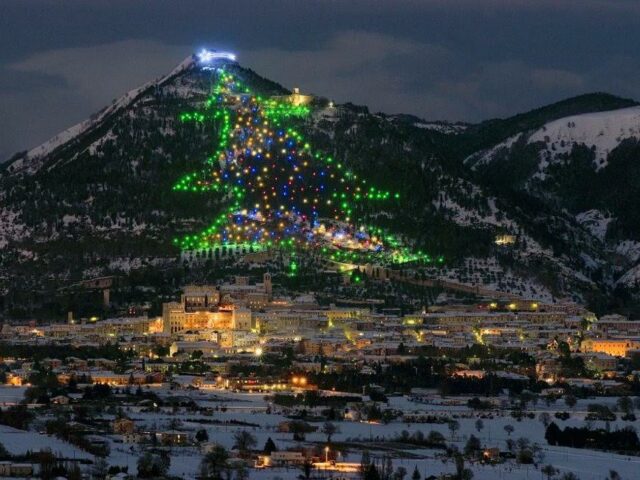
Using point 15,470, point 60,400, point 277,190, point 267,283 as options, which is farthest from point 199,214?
point 15,470

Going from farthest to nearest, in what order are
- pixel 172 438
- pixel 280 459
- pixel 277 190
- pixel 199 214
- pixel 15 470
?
pixel 277 190 < pixel 199 214 < pixel 172 438 < pixel 280 459 < pixel 15 470

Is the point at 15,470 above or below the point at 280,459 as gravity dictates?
below

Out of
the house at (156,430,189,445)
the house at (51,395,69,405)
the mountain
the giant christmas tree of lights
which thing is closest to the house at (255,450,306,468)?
the house at (156,430,189,445)

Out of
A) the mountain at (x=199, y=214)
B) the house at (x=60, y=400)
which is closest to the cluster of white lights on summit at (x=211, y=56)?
the mountain at (x=199, y=214)

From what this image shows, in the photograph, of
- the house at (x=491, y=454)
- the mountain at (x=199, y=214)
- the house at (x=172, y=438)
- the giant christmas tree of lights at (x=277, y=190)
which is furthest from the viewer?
the mountain at (x=199, y=214)

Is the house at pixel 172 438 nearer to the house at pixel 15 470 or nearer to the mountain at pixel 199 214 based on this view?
the house at pixel 15 470

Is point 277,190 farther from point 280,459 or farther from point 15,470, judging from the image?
point 15,470
